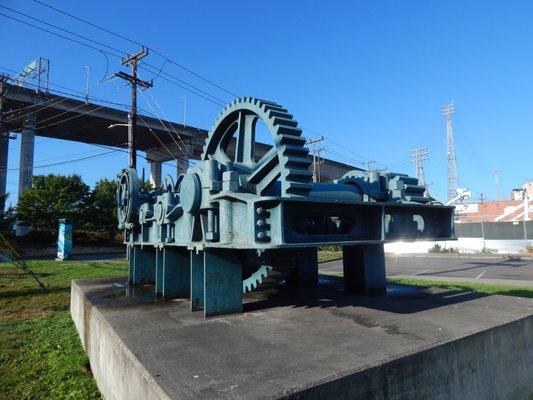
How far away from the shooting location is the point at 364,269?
19.1 ft

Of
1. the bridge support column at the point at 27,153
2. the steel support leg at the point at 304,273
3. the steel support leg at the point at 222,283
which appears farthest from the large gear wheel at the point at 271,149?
the bridge support column at the point at 27,153

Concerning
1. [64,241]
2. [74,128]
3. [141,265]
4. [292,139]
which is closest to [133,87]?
[64,241]

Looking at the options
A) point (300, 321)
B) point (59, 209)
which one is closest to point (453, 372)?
point (300, 321)

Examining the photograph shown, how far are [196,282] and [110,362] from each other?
→ 4.98ft

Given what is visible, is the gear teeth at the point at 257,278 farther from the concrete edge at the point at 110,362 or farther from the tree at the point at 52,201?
the tree at the point at 52,201

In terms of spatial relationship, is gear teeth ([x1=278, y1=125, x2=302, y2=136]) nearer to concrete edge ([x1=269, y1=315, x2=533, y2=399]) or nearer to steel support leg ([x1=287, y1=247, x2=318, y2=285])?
concrete edge ([x1=269, y1=315, x2=533, y2=399])

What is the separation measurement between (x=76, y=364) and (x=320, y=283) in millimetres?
3898

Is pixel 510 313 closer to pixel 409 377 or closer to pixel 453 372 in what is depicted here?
pixel 453 372

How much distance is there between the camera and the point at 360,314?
15.1ft

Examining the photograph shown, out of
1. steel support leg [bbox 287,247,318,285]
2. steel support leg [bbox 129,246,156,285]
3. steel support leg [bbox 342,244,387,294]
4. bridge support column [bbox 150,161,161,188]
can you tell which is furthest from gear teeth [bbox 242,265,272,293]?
bridge support column [bbox 150,161,161,188]

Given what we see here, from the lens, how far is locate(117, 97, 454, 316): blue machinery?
359 centimetres

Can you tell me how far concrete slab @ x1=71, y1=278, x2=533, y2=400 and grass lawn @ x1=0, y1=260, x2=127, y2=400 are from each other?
0.25 metres

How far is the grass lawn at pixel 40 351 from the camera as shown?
4.21m

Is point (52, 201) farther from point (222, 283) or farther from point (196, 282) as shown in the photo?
point (222, 283)
